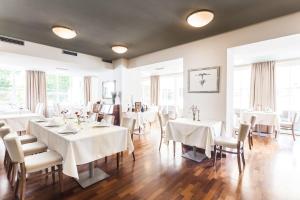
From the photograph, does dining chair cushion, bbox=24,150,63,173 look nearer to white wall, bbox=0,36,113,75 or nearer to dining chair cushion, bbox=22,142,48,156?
dining chair cushion, bbox=22,142,48,156

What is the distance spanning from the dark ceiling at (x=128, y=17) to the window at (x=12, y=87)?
4793 mm

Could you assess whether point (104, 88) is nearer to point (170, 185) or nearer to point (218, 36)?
point (218, 36)

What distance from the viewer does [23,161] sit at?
6.07ft

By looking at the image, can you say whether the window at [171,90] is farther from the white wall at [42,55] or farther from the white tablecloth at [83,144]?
the white tablecloth at [83,144]

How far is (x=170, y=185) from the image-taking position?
2330mm

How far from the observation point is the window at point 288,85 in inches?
221

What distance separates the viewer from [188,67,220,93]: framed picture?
142 inches

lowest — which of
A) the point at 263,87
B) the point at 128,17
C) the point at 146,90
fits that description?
the point at 263,87

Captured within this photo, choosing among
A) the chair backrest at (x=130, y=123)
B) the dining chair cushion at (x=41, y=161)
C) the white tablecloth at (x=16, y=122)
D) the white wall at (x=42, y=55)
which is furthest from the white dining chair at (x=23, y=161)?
the white wall at (x=42, y=55)

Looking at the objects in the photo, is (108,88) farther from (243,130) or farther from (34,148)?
(243,130)

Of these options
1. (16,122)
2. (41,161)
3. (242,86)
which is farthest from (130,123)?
(242,86)

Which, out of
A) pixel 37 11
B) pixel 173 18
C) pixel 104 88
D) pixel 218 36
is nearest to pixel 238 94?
pixel 218 36

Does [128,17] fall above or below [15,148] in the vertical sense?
above

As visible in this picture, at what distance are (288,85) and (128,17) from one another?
6364 mm
